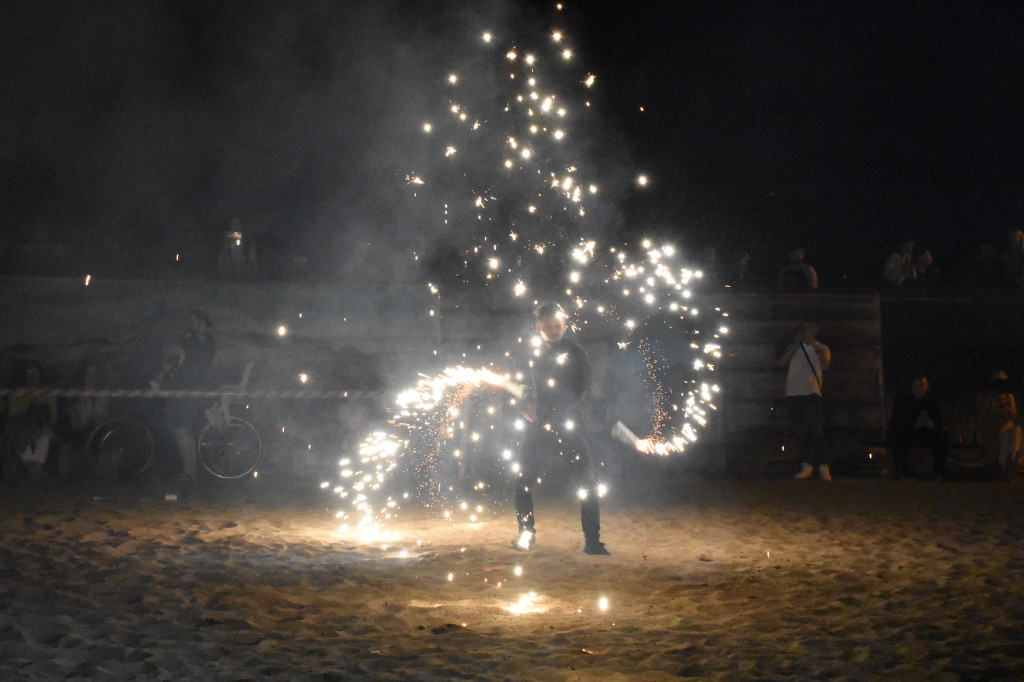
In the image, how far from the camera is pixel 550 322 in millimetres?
6918

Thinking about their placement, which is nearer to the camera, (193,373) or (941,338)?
(193,373)

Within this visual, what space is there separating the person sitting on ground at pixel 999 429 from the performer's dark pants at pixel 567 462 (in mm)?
7189

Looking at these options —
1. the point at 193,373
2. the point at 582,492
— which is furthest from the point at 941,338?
the point at 193,373

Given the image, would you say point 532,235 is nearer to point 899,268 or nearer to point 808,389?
point 808,389

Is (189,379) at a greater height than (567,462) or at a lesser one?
greater

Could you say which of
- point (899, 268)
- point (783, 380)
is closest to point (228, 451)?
point (783, 380)

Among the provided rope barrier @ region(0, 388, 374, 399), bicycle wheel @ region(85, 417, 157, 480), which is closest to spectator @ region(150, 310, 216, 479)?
rope barrier @ region(0, 388, 374, 399)

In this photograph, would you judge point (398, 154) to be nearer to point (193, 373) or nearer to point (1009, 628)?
point (193, 373)

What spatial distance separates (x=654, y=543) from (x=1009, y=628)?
3.04 meters

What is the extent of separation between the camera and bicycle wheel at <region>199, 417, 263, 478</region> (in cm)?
1100

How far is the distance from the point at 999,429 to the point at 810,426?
8.57 feet

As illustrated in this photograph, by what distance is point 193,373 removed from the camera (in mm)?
10891

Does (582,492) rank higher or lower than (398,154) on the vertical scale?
lower

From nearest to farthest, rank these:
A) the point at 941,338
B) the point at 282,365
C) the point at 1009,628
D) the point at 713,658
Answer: the point at 713,658 → the point at 1009,628 → the point at 282,365 → the point at 941,338
